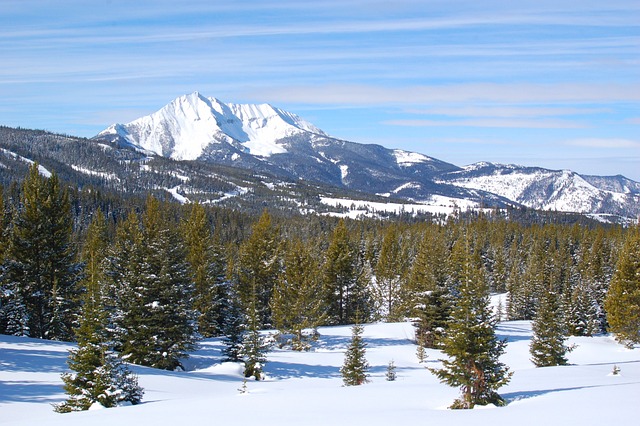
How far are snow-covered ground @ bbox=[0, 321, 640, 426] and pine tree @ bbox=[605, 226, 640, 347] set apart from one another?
13.3 metres

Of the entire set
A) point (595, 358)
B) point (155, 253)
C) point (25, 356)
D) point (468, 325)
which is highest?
point (155, 253)

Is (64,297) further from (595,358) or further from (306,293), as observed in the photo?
(595,358)

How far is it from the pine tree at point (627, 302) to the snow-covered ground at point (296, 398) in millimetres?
13276

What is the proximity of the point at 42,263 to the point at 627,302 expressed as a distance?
40219 mm

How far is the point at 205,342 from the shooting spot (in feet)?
106

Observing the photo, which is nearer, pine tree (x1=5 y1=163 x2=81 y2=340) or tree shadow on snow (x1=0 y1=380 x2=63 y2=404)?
tree shadow on snow (x1=0 y1=380 x2=63 y2=404)

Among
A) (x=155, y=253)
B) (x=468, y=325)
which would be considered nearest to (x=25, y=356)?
(x=155, y=253)

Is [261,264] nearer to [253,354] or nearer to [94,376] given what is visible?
[253,354]

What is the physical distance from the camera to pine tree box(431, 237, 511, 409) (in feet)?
47.3

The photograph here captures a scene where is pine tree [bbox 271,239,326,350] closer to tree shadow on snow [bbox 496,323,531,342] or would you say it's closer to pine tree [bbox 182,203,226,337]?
pine tree [bbox 182,203,226,337]

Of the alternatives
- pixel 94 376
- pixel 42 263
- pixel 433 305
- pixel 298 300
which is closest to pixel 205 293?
pixel 298 300

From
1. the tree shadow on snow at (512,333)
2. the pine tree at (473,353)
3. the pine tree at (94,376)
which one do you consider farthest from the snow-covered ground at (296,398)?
the tree shadow on snow at (512,333)

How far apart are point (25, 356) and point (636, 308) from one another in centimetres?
3870

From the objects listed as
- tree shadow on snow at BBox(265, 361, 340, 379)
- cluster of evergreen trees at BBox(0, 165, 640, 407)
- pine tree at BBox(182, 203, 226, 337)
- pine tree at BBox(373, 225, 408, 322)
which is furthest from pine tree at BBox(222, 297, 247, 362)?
pine tree at BBox(373, 225, 408, 322)
